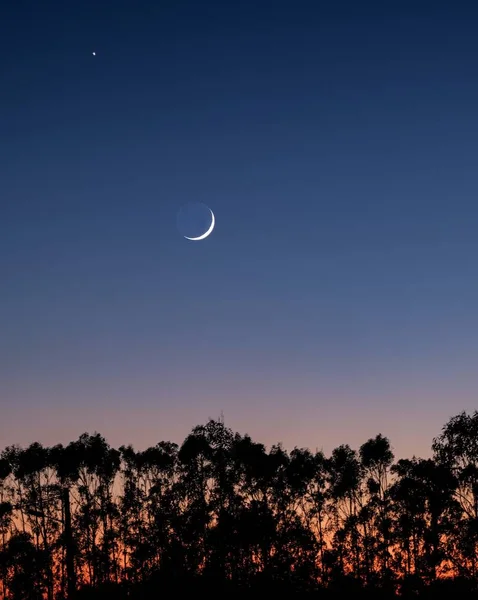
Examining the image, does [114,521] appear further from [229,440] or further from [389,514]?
[389,514]

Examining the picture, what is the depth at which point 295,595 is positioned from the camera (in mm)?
76188

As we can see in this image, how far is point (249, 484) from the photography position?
81062 millimetres

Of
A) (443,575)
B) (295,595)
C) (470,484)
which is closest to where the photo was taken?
(470,484)

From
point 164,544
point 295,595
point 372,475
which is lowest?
point 295,595

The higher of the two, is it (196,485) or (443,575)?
(196,485)

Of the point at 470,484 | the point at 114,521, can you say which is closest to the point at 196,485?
the point at 114,521

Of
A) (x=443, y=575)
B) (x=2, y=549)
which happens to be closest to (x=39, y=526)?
(x=2, y=549)

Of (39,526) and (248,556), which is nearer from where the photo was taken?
(248,556)

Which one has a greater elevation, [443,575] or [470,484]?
[470,484]

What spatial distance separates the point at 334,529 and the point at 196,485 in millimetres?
15867

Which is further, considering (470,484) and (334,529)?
(334,529)

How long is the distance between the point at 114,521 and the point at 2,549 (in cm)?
1301

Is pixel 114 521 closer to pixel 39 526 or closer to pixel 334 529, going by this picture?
pixel 39 526

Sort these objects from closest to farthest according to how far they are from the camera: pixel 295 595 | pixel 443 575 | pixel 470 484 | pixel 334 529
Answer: pixel 470 484
pixel 443 575
pixel 295 595
pixel 334 529
